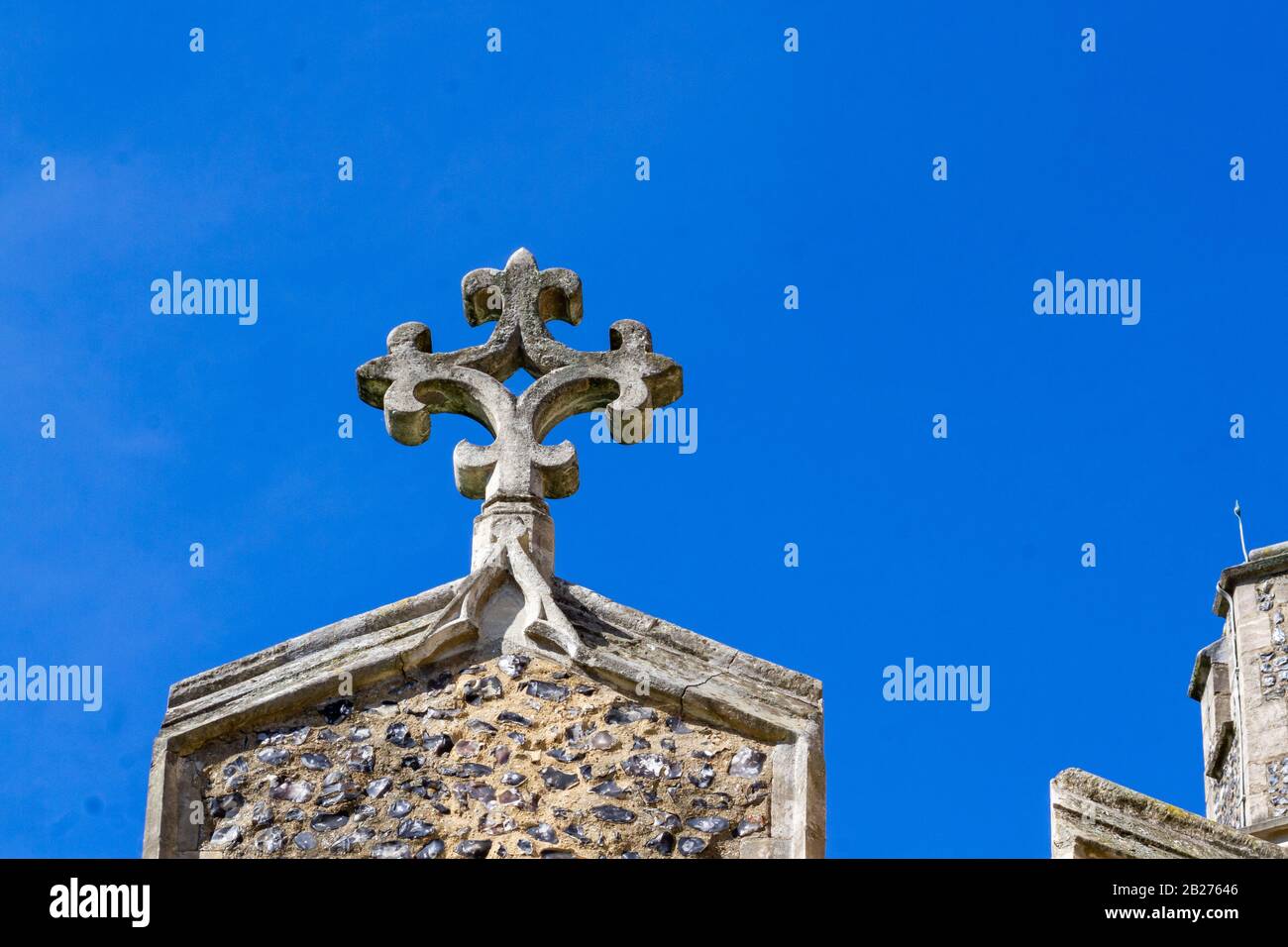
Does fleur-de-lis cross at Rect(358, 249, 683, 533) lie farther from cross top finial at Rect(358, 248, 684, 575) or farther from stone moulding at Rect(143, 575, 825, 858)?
stone moulding at Rect(143, 575, 825, 858)

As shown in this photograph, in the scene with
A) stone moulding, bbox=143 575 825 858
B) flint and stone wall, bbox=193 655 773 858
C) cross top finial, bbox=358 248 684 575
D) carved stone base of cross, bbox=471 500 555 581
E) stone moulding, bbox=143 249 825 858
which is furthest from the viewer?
cross top finial, bbox=358 248 684 575

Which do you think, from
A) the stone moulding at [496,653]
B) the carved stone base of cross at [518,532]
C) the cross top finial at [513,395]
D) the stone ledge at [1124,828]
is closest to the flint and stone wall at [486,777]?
the stone moulding at [496,653]

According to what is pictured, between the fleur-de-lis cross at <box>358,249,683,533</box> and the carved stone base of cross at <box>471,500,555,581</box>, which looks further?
the fleur-de-lis cross at <box>358,249,683,533</box>

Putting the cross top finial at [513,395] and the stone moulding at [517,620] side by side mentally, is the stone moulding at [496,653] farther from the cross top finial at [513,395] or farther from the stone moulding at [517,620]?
the cross top finial at [513,395]

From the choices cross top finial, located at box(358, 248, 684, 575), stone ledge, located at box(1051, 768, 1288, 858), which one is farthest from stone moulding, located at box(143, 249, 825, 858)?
stone ledge, located at box(1051, 768, 1288, 858)

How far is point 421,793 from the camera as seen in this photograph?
7109 mm

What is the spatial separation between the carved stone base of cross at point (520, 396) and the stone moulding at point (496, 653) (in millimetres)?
170

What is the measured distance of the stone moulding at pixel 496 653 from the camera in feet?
23.5

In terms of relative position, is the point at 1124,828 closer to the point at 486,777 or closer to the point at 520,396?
the point at 486,777

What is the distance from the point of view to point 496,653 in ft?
24.9

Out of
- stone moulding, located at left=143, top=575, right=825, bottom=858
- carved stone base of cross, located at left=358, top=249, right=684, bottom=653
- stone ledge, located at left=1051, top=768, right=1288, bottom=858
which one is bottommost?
stone ledge, located at left=1051, top=768, right=1288, bottom=858

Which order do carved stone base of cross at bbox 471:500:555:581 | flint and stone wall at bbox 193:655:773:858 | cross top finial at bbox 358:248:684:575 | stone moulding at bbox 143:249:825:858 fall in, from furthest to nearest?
1. cross top finial at bbox 358:248:684:575
2. carved stone base of cross at bbox 471:500:555:581
3. stone moulding at bbox 143:249:825:858
4. flint and stone wall at bbox 193:655:773:858

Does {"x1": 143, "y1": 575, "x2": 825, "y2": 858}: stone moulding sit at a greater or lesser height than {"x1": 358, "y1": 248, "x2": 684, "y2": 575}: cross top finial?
lesser

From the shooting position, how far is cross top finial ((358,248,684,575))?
8.10 metres
